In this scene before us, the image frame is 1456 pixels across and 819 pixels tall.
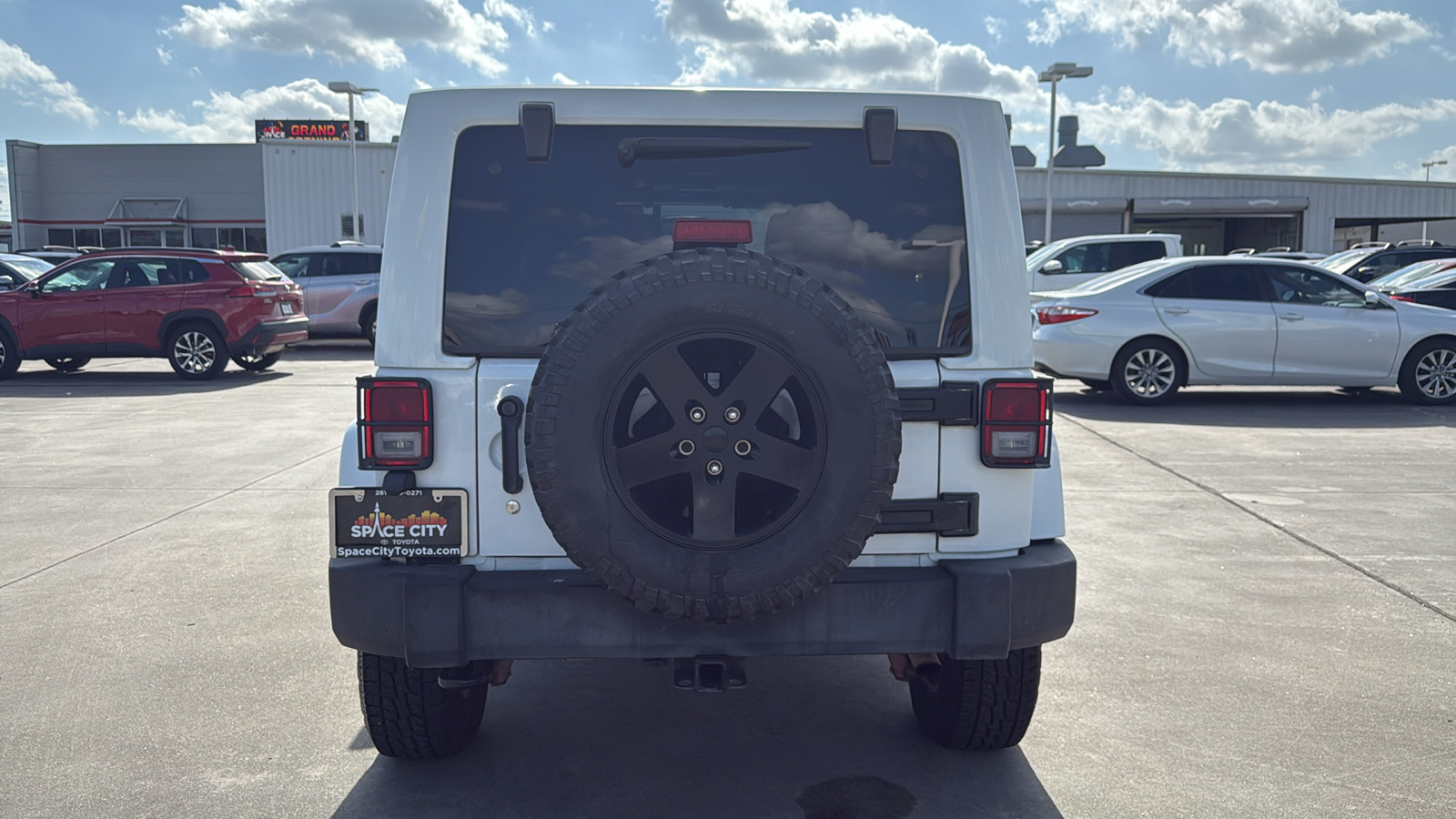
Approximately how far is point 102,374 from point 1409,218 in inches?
2069

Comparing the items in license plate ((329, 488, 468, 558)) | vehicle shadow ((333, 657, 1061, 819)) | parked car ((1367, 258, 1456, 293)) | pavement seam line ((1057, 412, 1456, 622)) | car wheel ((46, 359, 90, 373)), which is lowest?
vehicle shadow ((333, 657, 1061, 819))

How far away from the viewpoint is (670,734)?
3852 mm

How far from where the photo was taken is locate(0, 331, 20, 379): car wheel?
15273 millimetres

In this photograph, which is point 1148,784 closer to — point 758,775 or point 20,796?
point 758,775

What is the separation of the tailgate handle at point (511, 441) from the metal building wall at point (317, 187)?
3584 centimetres

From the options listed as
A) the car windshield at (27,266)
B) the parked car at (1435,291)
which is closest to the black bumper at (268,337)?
the car windshield at (27,266)

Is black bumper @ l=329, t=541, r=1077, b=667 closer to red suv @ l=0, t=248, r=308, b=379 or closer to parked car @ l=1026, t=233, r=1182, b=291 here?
red suv @ l=0, t=248, r=308, b=379

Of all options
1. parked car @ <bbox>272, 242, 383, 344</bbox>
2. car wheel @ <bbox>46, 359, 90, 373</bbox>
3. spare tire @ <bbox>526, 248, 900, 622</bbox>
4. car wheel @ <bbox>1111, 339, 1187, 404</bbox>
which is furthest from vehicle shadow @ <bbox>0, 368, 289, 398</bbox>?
spare tire @ <bbox>526, 248, 900, 622</bbox>

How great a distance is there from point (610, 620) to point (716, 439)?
595mm

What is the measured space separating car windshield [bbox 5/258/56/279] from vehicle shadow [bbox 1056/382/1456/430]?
15958 millimetres

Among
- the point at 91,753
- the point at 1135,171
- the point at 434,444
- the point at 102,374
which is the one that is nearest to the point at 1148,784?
the point at 434,444

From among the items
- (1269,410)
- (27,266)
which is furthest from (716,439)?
(27,266)

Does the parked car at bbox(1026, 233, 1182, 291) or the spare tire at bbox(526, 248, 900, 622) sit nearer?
the spare tire at bbox(526, 248, 900, 622)

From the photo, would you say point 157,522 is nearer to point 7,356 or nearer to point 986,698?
point 986,698
